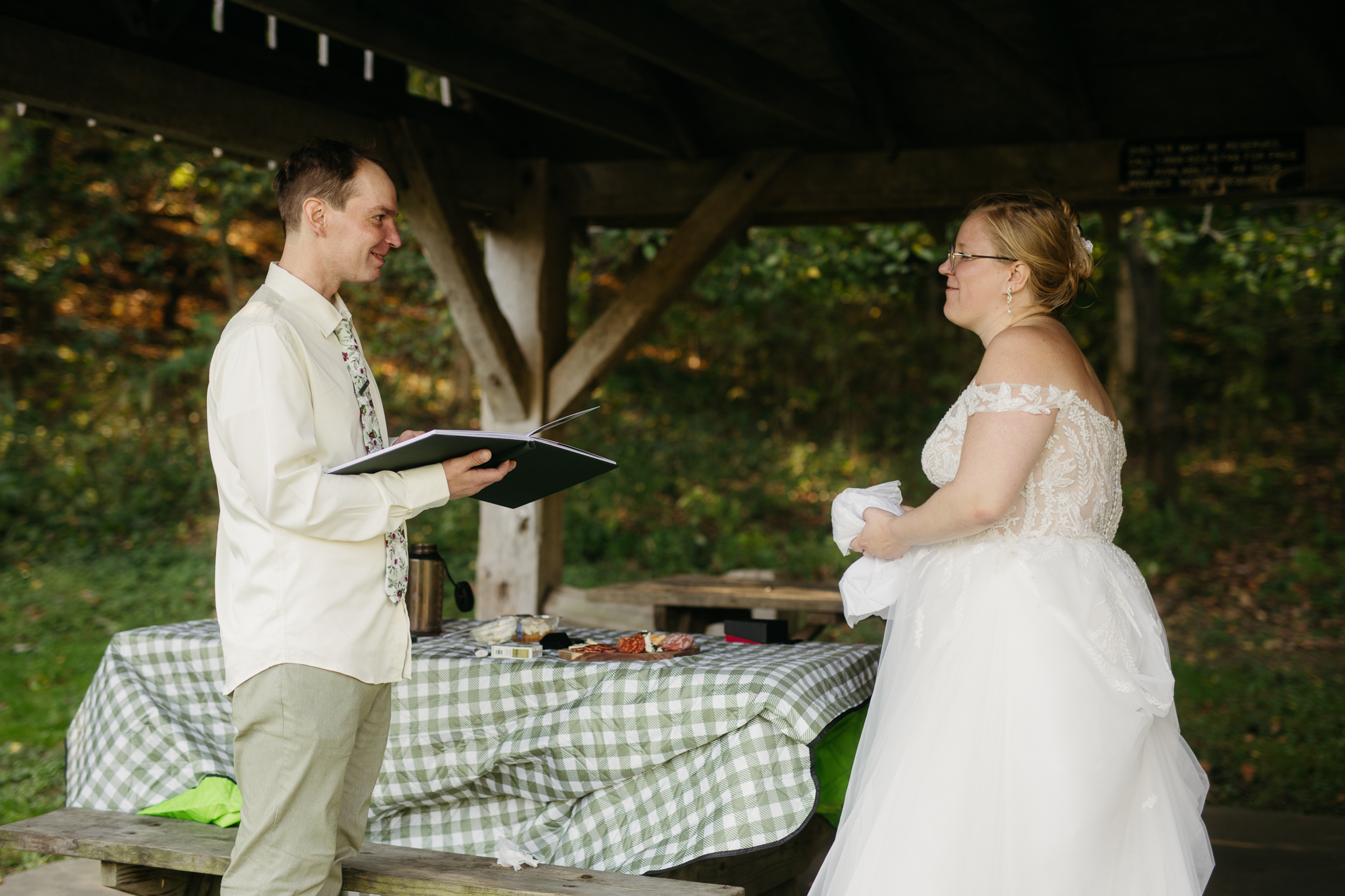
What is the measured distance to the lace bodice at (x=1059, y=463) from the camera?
225 centimetres

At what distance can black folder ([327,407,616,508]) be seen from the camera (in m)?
2.04

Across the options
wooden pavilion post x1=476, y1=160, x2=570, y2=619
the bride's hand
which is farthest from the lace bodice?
wooden pavilion post x1=476, y1=160, x2=570, y2=619

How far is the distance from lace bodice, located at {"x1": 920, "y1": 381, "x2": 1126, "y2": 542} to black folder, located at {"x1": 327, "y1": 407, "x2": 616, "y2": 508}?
0.75 m

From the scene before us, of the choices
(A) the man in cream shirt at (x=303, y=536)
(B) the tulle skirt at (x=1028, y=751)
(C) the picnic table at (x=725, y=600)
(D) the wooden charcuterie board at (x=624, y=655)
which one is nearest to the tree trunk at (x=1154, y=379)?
(C) the picnic table at (x=725, y=600)

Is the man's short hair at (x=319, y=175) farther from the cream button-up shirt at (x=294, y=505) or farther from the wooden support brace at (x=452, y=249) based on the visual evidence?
the wooden support brace at (x=452, y=249)

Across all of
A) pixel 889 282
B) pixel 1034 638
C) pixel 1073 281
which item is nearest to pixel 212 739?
pixel 1034 638

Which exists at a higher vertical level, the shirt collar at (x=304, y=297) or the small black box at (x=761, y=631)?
the shirt collar at (x=304, y=297)

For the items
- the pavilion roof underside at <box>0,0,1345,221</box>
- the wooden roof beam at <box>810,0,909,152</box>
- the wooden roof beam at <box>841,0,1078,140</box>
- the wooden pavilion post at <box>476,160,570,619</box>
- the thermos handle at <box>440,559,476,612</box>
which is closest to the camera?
the thermos handle at <box>440,559,476,612</box>

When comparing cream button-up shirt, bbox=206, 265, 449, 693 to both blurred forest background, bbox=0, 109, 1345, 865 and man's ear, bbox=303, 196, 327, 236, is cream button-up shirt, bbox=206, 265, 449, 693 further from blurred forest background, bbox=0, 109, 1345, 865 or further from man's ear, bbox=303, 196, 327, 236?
blurred forest background, bbox=0, 109, 1345, 865

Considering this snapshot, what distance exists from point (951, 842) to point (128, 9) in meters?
3.72

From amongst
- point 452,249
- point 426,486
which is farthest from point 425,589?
point 452,249

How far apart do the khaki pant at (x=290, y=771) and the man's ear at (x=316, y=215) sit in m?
0.80

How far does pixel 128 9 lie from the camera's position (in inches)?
155

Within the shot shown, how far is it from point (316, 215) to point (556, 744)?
145 centimetres
